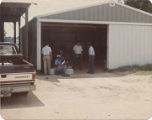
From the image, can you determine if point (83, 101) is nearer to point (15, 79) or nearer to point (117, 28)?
point (15, 79)

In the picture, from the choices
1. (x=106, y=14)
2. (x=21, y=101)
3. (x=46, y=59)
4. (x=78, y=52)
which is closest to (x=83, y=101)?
(x=21, y=101)

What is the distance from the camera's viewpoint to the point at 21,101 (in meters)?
7.73

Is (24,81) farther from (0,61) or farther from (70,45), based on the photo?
(70,45)

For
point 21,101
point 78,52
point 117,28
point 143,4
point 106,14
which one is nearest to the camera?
point 21,101

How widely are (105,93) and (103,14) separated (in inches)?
272

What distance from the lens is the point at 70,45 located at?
86.7 feet

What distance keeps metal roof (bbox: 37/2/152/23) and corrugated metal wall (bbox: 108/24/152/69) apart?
0.47 meters

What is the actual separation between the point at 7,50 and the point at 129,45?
8477mm

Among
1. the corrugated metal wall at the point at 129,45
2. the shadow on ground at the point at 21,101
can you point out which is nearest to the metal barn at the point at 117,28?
the corrugated metal wall at the point at 129,45

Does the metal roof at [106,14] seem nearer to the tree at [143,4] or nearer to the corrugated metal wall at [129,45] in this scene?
the corrugated metal wall at [129,45]

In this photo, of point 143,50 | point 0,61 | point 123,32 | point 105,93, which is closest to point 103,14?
point 123,32

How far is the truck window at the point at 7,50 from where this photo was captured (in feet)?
29.3

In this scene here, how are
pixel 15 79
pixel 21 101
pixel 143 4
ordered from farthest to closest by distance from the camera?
pixel 143 4
pixel 21 101
pixel 15 79

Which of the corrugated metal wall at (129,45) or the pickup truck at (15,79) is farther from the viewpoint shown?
the corrugated metal wall at (129,45)
